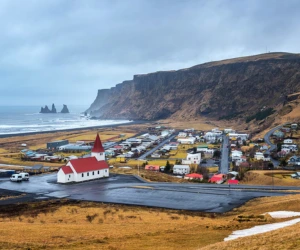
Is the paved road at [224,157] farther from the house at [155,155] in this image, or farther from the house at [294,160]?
the house at [155,155]

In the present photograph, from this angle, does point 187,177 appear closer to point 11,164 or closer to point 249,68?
point 11,164

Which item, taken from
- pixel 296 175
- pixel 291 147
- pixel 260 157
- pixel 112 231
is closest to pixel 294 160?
pixel 260 157

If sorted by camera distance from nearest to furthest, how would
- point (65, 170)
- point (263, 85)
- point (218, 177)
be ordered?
point (65, 170) < point (218, 177) < point (263, 85)

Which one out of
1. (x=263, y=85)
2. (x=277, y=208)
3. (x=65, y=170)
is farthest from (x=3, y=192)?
(x=263, y=85)

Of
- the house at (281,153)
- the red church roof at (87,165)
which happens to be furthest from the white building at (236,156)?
the red church roof at (87,165)

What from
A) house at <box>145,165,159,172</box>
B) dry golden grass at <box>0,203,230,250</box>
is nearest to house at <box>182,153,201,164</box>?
house at <box>145,165,159,172</box>

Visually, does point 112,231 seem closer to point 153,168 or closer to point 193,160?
point 153,168
